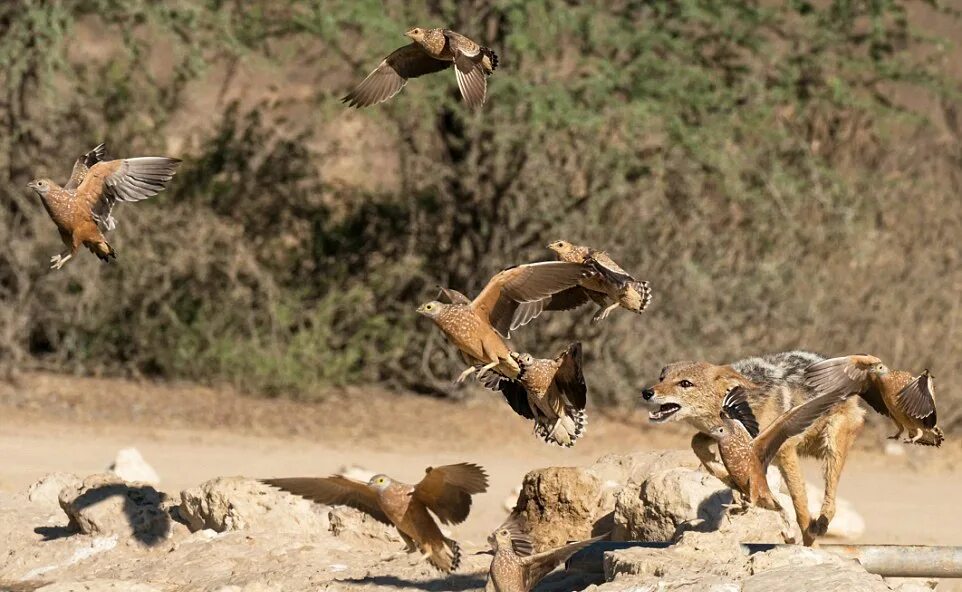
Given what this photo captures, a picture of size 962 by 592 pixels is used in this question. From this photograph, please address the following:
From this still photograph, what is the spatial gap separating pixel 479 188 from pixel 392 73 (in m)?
8.07

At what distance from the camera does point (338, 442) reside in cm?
1521

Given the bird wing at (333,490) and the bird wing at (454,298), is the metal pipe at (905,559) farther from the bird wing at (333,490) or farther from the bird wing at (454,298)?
the bird wing at (454,298)

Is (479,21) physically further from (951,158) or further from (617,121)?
(951,158)

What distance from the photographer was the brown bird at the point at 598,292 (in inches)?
302

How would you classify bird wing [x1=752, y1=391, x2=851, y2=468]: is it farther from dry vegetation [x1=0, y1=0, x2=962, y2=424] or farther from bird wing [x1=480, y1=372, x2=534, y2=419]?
dry vegetation [x1=0, y1=0, x2=962, y2=424]

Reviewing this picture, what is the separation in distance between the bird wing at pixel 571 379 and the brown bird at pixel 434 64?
1.58m

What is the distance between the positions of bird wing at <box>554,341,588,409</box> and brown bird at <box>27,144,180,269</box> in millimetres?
2568

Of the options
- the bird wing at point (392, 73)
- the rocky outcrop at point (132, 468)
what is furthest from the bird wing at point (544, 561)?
the rocky outcrop at point (132, 468)

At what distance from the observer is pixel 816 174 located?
16.9m

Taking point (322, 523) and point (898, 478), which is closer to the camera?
point (322, 523)

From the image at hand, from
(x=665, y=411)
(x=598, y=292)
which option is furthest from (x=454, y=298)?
(x=665, y=411)

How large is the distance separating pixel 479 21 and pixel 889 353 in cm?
566

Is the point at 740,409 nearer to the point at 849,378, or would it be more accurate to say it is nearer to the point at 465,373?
the point at 849,378

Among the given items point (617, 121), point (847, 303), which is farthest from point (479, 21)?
point (847, 303)
